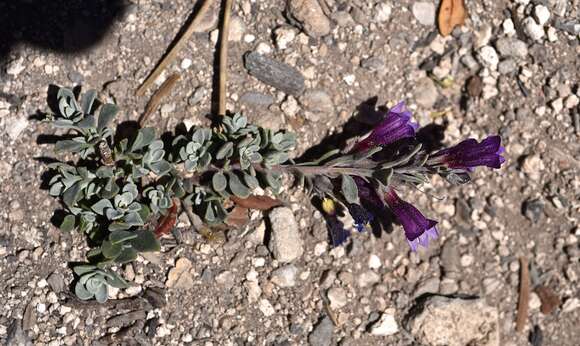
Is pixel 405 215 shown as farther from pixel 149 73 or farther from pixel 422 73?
pixel 149 73

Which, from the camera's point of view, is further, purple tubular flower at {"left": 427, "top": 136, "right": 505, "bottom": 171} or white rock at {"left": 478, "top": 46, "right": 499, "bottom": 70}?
white rock at {"left": 478, "top": 46, "right": 499, "bottom": 70}

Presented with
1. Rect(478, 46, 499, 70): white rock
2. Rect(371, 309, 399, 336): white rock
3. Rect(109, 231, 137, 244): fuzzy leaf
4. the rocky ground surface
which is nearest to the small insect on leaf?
the rocky ground surface

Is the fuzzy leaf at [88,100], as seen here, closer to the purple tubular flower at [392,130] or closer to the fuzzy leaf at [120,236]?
the fuzzy leaf at [120,236]

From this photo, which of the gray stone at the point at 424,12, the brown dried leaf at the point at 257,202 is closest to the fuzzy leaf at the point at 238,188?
the brown dried leaf at the point at 257,202

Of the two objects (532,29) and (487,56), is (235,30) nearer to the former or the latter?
(487,56)

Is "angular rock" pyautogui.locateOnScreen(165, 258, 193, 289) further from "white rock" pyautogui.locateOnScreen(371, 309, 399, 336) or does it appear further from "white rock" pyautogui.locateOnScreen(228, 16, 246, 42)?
"white rock" pyautogui.locateOnScreen(228, 16, 246, 42)

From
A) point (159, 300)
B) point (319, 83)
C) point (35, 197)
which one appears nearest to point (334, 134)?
point (319, 83)

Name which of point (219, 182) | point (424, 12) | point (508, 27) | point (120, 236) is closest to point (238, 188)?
point (219, 182)
